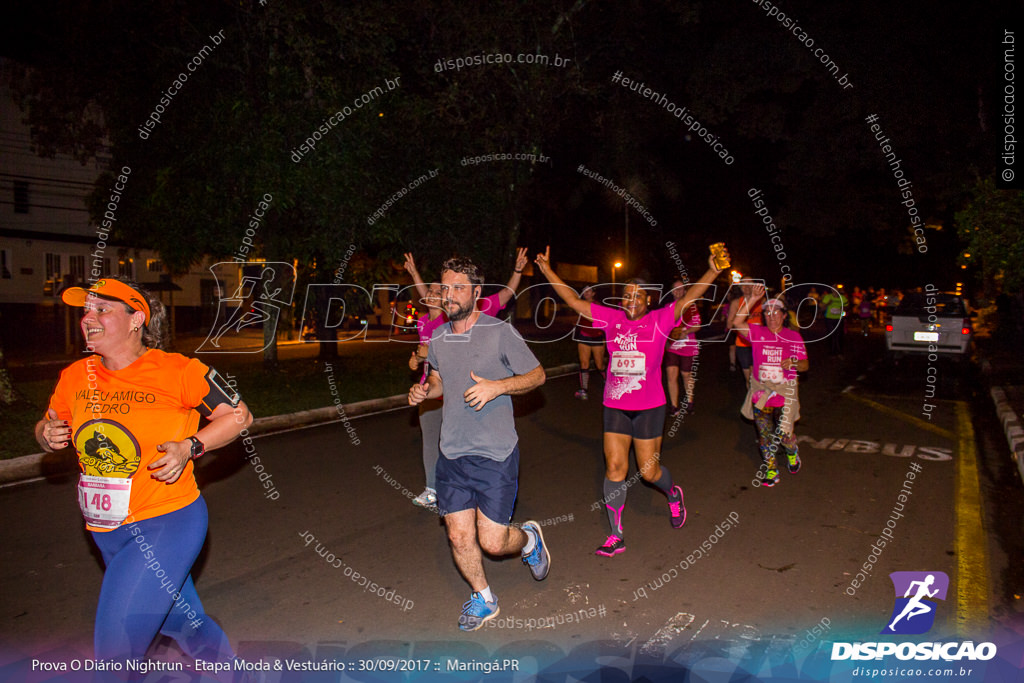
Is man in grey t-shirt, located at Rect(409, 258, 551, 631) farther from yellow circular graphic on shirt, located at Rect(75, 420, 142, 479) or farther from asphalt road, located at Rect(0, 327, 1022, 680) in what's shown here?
yellow circular graphic on shirt, located at Rect(75, 420, 142, 479)

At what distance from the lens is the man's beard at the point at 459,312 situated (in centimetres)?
407

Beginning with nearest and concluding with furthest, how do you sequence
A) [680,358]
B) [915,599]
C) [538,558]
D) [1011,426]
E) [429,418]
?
[915,599]
[538,558]
[429,418]
[1011,426]
[680,358]

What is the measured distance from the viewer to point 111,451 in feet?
9.51

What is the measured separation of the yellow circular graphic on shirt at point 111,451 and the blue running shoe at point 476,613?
2.06 m

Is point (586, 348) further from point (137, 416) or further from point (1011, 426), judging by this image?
point (137, 416)

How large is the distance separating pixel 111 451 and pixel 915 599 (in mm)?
4584

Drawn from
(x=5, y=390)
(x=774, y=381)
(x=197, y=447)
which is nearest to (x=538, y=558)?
(x=197, y=447)

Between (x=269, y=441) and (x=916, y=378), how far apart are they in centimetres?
1458

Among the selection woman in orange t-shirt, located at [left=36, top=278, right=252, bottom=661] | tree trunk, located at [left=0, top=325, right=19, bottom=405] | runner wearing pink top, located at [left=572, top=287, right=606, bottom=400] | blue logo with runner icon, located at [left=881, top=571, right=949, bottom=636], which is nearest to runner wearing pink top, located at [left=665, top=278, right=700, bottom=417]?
runner wearing pink top, located at [left=572, top=287, right=606, bottom=400]

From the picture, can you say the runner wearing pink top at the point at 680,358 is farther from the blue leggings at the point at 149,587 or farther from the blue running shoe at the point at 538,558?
the blue leggings at the point at 149,587

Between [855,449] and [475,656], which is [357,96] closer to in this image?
[855,449]

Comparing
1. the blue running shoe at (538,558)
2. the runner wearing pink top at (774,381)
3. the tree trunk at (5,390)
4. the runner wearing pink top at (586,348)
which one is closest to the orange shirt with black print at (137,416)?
the blue running shoe at (538,558)

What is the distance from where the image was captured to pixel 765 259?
131 ft

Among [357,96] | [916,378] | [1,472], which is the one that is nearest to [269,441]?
[1,472]
